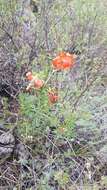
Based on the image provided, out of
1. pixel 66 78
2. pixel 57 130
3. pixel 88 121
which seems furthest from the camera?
pixel 66 78

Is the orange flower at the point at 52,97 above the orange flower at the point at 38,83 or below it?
below

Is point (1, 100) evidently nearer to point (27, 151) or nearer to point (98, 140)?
point (27, 151)

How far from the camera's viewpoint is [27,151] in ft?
7.50

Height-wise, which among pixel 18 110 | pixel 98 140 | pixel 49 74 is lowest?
pixel 98 140

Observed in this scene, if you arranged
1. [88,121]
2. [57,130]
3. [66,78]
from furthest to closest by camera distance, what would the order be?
[66,78] < [88,121] < [57,130]

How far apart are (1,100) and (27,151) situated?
395mm

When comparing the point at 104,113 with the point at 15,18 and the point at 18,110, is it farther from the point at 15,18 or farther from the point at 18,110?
the point at 15,18

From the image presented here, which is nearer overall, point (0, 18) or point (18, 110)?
point (18, 110)

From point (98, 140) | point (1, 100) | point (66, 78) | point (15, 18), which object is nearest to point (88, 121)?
point (98, 140)

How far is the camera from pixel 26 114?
89.8 inches

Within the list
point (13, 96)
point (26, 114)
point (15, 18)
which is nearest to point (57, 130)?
point (26, 114)

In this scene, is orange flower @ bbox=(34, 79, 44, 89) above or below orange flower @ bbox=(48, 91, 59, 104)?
above

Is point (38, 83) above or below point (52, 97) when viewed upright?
above

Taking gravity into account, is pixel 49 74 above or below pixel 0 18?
below
